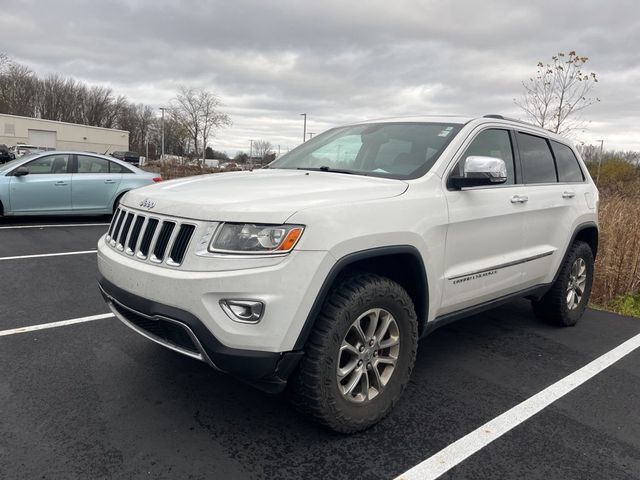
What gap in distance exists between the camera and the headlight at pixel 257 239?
229cm

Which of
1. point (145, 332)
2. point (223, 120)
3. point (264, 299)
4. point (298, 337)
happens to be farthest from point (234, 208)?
point (223, 120)

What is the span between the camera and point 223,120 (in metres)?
49.4

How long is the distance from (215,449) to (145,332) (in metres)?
0.72

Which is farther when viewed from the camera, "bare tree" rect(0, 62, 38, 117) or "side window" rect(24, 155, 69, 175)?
"bare tree" rect(0, 62, 38, 117)

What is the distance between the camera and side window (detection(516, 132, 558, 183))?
401 centimetres

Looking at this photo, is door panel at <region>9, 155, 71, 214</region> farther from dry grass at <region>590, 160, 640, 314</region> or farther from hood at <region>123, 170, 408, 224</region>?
dry grass at <region>590, 160, 640, 314</region>

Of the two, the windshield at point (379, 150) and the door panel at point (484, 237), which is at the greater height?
the windshield at point (379, 150)

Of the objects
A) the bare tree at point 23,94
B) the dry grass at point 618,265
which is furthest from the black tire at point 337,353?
the bare tree at point 23,94

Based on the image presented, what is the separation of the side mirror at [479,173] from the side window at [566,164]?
5.73ft

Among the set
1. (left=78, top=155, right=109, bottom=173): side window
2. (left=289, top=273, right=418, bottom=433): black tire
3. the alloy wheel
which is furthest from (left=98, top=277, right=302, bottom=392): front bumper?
(left=78, top=155, right=109, bottom=173): side window

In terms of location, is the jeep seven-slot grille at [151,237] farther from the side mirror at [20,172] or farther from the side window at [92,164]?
the side window at [92,164]

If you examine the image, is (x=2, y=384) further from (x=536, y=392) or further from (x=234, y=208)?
(x=536, y=392)

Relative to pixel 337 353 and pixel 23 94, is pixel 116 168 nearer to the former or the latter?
pixel 337 353

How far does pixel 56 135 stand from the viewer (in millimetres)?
65438
